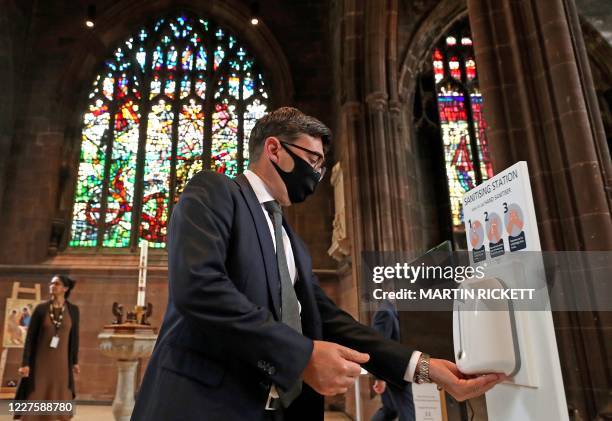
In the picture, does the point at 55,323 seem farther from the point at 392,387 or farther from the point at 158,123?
the point at 158,123

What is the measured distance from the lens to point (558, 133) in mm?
2979

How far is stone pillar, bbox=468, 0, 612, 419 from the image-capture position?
2.54m

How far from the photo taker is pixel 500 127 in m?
3.24

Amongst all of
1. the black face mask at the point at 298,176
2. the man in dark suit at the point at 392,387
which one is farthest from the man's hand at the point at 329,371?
the man in dark suit at the point at 392,387

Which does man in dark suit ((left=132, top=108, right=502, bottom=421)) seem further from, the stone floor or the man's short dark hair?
the stone floor

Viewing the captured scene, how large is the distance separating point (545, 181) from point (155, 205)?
8.35 meters

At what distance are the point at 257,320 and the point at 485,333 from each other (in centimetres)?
80

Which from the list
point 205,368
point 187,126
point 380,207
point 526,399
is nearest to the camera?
point 205,368

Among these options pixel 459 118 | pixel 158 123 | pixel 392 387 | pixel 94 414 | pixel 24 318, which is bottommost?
pixel 94 414

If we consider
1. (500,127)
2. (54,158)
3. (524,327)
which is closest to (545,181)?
(500,127)

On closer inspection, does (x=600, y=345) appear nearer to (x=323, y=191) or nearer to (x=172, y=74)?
(x=323, y=191)

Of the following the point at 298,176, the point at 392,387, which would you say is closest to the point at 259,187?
the point at 298,176

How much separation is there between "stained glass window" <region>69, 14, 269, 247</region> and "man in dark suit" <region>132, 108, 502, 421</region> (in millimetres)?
8709

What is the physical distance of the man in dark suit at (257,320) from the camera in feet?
3.10
